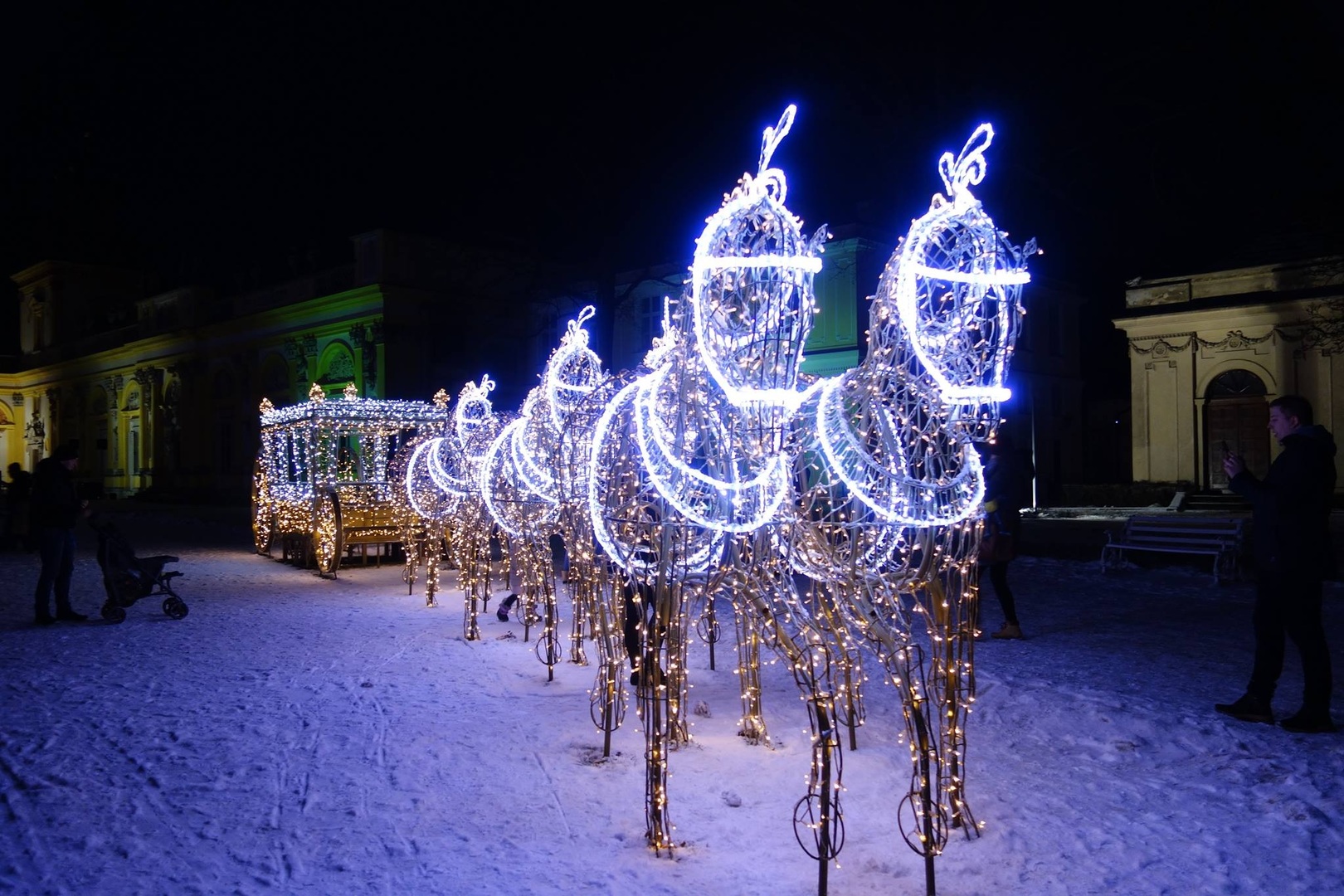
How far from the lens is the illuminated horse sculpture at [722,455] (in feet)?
14.0

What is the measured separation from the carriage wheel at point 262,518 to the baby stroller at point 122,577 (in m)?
6.81

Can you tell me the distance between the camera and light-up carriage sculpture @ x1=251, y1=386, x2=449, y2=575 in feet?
47.3

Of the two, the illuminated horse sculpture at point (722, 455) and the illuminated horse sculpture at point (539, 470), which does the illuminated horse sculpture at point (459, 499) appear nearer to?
the illuminated horse sculpture at point (539, 470)

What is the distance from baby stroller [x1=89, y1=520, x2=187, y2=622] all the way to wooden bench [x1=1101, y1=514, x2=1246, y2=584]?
11.4m

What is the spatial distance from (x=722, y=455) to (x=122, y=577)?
8220 mm

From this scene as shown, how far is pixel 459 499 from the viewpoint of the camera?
38.0 ft

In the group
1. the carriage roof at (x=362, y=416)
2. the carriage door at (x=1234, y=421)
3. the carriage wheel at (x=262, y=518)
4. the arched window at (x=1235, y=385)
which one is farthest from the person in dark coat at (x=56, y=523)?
the arched window at (x=1235, y=385)

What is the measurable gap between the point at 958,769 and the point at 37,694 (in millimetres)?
6130

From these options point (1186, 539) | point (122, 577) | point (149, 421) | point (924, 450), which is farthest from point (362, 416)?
point (149, 421)

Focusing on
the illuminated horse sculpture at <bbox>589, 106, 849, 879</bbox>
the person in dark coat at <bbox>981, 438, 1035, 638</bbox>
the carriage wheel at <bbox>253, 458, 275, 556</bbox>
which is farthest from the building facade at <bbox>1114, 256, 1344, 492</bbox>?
the illuminated horse sculpture at <bbox>589, 106, 849, 879</bbox>

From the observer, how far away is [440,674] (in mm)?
7715

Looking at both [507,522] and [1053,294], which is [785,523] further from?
[1053,294]

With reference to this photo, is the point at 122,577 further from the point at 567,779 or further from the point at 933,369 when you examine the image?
the point at 933,369

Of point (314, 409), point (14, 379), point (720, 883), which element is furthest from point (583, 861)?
point (14, 379)
